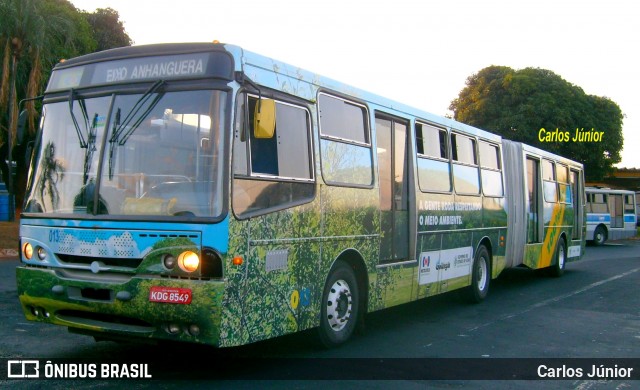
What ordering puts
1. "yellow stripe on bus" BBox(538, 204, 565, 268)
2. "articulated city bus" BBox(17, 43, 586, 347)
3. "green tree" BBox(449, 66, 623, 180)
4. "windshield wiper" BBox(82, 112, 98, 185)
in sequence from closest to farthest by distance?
"articulated city bus" BBox(17, 43, 586, 347) < "windshield wiper" BBox(82, 112, 98, 185) < "yellow stripe on bus" BBox(538, 204, 565, 268) < "green tree" BBox(449, 66, 623, 180)

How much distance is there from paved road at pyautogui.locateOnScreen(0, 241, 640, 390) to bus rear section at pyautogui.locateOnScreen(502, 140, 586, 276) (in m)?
1.74

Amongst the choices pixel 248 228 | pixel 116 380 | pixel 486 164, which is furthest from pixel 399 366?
pixel 486 164

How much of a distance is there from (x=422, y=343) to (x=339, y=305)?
1.31 m

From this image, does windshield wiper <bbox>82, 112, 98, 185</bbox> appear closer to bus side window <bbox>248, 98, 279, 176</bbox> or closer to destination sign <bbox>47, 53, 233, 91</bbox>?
destination sign <bbox>47, 53, 233, 91</bbox>

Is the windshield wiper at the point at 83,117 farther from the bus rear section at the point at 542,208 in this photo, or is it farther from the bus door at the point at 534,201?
the bus door at the point at 534,201

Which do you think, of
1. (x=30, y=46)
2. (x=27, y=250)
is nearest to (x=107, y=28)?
(x=30, y=46)

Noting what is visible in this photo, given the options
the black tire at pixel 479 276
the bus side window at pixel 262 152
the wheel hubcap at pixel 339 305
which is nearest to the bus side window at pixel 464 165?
the black tire at pixel 479 276

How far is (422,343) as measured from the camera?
27.0 ft

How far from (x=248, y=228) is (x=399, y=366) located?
7.47 ft

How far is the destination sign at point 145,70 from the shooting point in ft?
19.8

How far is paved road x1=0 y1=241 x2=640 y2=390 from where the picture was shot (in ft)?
21.5

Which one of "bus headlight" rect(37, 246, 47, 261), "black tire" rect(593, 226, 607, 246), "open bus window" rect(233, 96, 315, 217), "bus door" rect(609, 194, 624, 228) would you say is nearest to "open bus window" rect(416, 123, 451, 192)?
"open bus window" rect(233, 96, 315, 217)

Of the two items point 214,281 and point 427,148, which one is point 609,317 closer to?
point 427,148

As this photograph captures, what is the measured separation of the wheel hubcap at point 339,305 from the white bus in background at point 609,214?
26.4 meters
